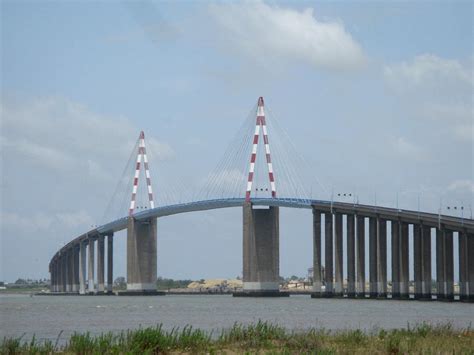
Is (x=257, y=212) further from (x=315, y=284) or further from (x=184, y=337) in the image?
(x=184, y=337)

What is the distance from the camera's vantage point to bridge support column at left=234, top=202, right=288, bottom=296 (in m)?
122

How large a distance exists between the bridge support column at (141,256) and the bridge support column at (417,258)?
56.4 meters

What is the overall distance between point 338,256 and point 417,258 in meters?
14.9

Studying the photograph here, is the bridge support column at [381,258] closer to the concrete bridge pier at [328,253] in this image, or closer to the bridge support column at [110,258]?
the concrete bridge pier at [328,253]

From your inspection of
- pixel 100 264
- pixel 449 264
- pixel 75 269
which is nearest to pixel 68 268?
pixel 75 269

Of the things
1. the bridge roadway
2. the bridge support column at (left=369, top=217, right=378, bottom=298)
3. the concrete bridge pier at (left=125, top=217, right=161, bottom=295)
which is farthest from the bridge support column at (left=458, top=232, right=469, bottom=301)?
the concrete bridge pier at (left=125, top=217, right=161, bottom=295)

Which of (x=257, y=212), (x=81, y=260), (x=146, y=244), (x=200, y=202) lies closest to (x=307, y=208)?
(x=257, y=212)

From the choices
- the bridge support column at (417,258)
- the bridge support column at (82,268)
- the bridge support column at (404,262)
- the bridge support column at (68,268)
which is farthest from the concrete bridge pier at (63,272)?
the bridge support column at (417,258)

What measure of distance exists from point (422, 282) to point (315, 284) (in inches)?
784

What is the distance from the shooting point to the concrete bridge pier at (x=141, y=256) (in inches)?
5866

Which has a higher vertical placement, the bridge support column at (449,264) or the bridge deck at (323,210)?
the bridge deck at (323,210)

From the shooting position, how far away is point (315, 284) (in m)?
119

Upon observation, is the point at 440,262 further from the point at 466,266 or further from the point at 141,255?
the point at 141,255

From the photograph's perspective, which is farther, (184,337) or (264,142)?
(264,142)
